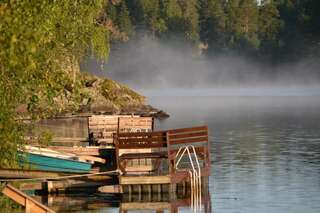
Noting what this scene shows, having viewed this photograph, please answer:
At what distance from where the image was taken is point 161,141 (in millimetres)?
34594

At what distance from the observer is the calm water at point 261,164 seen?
33719mm

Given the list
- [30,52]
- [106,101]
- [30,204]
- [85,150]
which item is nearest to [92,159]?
[85,150]

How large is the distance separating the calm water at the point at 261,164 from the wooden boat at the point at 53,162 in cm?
192

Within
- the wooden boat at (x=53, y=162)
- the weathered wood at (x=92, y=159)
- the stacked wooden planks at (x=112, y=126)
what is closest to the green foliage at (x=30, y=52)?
the wooden boat at (x=53, y=162)

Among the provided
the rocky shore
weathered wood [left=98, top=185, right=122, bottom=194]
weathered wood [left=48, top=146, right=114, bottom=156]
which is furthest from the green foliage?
the rocky shore

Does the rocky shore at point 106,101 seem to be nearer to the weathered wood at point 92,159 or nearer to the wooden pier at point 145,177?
the weathered wood at point 92,159

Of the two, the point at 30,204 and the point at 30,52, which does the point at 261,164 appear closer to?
the point at 30,204

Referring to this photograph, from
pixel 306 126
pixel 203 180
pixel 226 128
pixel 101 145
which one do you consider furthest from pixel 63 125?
pixel 203 180

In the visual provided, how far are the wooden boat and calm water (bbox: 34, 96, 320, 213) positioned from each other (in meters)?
1.92

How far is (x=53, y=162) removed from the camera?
36.1m

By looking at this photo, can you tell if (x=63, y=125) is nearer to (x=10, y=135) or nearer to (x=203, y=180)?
(x=203, y=180)

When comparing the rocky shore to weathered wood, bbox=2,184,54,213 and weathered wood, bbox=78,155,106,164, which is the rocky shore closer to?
weathered wood, bbox=78,155,106,164

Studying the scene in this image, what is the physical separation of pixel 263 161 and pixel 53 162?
1676 centimetres

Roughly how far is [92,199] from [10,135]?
13576mm
